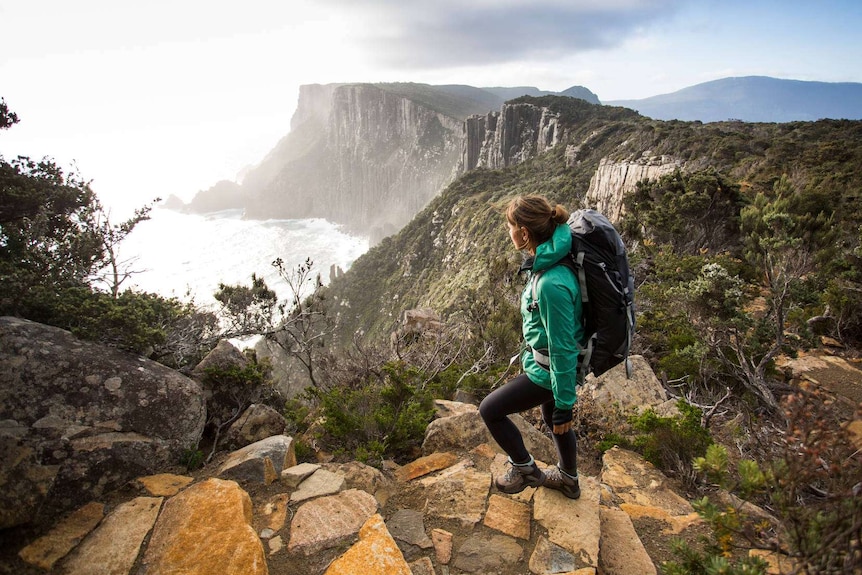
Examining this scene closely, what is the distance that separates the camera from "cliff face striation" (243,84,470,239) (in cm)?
12106

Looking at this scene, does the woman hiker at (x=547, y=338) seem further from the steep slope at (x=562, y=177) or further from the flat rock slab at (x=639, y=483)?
the steep slope at (x=562, y=177)

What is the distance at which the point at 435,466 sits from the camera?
3.42 metres

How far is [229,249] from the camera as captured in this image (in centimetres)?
9962

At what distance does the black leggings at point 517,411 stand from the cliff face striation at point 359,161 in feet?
333

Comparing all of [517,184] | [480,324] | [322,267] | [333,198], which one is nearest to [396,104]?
[333,198]

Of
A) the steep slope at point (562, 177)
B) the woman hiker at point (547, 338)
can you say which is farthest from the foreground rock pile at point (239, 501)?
the steep slope at point (562, 177)

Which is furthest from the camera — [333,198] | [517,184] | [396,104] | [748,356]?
[333,198]

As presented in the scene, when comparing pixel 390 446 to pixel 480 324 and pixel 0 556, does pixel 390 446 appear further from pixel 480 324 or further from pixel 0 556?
pixel 480 324

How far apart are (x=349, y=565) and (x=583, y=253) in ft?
7.01

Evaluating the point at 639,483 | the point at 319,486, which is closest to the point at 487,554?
the point at 319,486

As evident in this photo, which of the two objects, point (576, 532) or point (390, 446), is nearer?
point (576, 532)

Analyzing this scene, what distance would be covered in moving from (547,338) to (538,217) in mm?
671

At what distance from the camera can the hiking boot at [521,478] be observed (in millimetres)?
2836

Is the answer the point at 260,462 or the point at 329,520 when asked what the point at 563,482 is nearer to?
the point at 329,520
